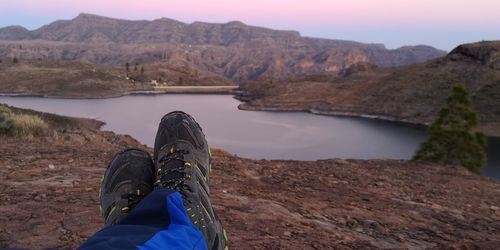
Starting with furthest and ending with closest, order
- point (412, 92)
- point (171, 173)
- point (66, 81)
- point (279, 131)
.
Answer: point (66, 81)
point (412, 92)
point (279, 131)
point (171, 173)

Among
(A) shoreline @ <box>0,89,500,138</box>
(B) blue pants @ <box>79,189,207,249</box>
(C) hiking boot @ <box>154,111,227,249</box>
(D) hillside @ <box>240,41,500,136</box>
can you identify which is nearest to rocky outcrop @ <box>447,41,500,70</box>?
(D) hillside @ <box>240,41,500,136</box>

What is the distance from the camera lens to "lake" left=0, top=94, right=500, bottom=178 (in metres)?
36.3

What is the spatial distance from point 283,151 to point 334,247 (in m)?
34.1

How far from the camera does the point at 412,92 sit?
6281cm

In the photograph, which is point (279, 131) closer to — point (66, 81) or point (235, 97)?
point (235, 97)

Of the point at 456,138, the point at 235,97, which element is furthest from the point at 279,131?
the point at 235,97

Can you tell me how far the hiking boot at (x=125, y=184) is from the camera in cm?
207

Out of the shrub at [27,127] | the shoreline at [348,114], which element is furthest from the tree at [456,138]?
the shoreline at [348,114]

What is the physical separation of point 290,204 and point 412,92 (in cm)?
6269

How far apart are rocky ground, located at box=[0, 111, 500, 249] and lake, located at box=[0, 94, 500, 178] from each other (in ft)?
83.0

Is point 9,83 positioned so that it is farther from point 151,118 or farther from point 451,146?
point 451,146

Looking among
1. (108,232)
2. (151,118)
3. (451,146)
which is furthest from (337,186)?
(151,118)

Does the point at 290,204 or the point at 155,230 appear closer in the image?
the point at 155,230

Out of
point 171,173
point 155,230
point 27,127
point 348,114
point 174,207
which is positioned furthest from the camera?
point 348,114
